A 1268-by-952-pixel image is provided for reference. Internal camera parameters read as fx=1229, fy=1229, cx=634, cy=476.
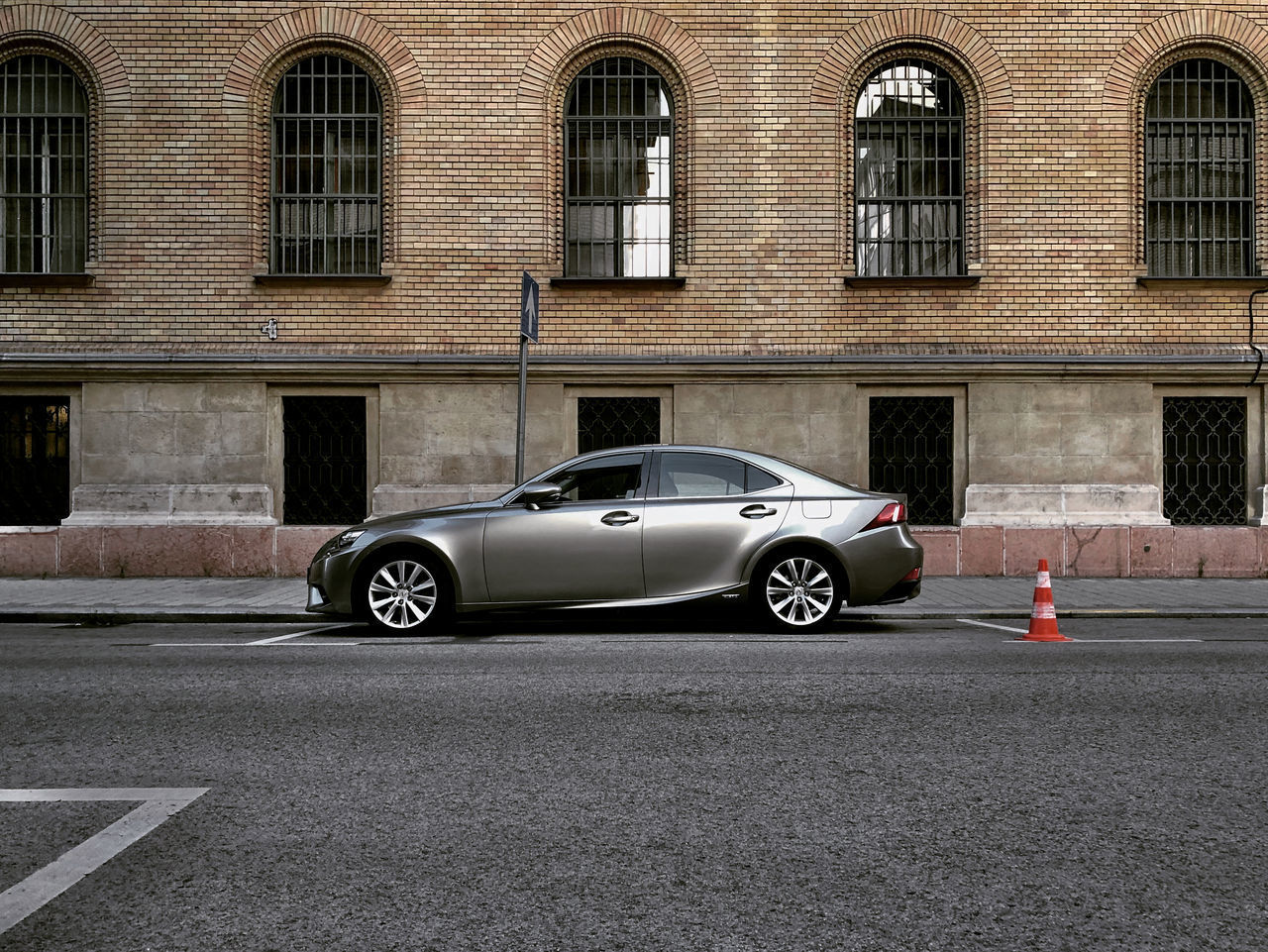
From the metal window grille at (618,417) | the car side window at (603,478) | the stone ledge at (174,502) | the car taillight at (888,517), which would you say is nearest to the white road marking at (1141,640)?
the car taillight at (888,517)

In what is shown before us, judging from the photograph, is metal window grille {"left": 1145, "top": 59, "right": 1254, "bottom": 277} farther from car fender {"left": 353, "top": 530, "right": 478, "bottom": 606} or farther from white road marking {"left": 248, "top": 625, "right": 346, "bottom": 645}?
white road marking {"left": 248, "top": 625, "right": 346, "bottom": 645}

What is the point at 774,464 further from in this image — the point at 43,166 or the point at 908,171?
the point at 43,166

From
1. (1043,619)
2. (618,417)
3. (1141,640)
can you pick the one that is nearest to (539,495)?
(1043,619)

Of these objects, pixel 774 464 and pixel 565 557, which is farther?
pixel 774 464

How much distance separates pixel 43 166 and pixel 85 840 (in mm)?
14066

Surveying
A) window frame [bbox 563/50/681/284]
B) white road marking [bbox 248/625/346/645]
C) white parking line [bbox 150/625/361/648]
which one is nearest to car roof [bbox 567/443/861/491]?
white parking line [bbox 150/625/361/648]

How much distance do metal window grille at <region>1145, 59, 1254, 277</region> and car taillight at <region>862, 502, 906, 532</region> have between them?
786 cm

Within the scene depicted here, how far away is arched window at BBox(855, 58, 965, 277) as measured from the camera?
15703 millimetres

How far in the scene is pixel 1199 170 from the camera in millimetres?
15750

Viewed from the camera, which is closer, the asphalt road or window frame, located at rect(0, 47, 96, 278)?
the asphalt road

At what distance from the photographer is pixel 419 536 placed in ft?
31.5

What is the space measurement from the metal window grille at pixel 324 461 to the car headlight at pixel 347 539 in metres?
5.48

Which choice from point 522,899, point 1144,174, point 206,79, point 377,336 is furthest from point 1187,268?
point 522,899

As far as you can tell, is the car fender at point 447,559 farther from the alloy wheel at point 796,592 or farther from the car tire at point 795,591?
the alloy wheel at point 796,592
